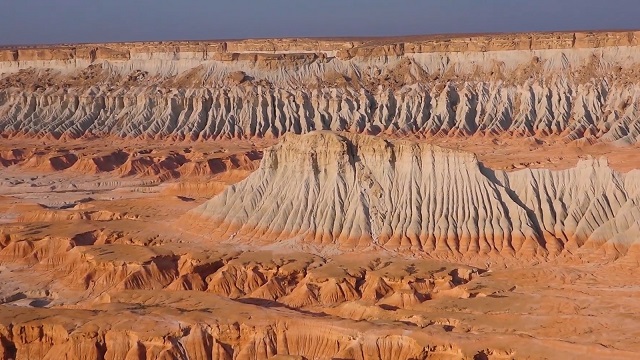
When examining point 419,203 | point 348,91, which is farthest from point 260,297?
Result: point 348,91

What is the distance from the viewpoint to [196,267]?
121ft

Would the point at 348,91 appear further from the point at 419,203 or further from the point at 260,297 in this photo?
the point at 260,297

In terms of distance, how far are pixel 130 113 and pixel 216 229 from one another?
51.4 m

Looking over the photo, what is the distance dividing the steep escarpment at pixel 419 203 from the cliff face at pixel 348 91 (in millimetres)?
36939

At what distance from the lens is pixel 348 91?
3519 inches

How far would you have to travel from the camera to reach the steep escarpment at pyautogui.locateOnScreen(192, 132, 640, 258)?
38719mm

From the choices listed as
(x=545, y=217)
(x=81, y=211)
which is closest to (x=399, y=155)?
(x=545, y=217)

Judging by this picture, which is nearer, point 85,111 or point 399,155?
point 399,155

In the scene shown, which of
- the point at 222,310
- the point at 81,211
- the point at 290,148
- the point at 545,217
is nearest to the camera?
the point at 222,310

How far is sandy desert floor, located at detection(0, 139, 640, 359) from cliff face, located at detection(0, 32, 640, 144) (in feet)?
94.5

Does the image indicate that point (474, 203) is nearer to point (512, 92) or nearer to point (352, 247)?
point (352, 247)

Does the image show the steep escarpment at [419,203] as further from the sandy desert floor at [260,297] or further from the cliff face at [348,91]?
the cliff face at [348,91]

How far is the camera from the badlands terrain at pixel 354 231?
86.0ft

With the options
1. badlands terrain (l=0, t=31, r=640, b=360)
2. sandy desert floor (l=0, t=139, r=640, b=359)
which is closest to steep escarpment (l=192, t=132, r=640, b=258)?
badlands terrain (l=0, t=31, r=640, b=360)
